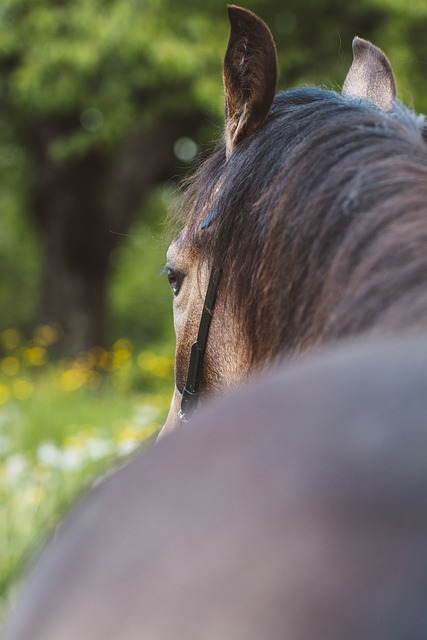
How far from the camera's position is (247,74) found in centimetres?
152

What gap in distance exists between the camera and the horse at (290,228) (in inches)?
36.6

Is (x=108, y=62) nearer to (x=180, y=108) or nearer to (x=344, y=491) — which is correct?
(x=180, y=108)

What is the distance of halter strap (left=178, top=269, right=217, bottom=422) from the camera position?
1.44 metres

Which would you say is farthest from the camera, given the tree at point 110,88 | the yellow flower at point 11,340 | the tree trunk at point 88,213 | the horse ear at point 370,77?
the tree trunk at point 88,213

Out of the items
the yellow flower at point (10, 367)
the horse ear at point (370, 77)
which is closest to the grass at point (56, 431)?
the yellow flower at point (10, 367)

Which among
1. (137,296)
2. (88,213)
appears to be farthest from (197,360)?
(137,296)

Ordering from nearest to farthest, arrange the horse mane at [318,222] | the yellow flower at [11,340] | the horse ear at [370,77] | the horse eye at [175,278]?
the horse mane at [318,222]
the horse eye at [175,278]
the horse ear at [370,77]
the yellow flower at [11,340]

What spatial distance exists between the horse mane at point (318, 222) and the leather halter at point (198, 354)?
0.02 meters

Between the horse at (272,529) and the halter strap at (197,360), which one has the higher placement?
the horse at (272,529)

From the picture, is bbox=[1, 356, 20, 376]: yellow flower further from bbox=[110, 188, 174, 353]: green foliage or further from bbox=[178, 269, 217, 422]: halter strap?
bbox=[110, 188, 174, 353]: green foliage

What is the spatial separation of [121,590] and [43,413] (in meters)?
4.89

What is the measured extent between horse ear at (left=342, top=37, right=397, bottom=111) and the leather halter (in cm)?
58

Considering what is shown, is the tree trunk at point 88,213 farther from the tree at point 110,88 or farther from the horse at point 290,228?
the horse at point 290,228

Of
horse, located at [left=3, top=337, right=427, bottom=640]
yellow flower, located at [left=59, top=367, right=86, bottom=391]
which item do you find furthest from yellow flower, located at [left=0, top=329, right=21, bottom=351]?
horse, located at [left=3, top=337, right=427, bottom=640]
